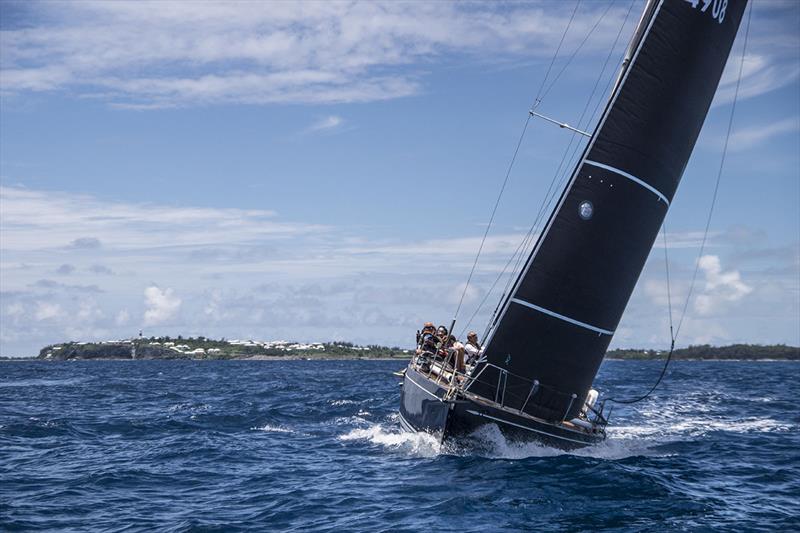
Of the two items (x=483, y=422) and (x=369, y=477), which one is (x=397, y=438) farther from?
(x=369, y=477)

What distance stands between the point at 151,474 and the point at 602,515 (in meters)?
8.69

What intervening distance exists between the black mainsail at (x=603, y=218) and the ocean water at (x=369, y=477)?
1.73 meters

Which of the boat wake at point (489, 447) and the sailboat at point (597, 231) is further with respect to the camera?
the sailboat at point (597, 231)

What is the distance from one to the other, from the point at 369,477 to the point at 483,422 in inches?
99.5

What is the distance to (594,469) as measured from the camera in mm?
15195

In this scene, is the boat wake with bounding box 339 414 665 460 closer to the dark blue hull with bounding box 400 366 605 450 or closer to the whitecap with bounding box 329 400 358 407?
the dark blue hull with bounding box 400 366 605 450

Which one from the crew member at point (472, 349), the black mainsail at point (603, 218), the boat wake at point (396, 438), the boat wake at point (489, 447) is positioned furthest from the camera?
the crew member at point (472, 349)

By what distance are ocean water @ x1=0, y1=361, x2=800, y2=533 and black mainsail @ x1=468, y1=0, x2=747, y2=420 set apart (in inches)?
68.3

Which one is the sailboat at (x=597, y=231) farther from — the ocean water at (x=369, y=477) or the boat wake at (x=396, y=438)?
the ocean water at (x=369, y=477)

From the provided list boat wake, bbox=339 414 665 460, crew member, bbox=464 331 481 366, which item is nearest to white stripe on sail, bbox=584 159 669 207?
crew member, bbox=464 331 481 366

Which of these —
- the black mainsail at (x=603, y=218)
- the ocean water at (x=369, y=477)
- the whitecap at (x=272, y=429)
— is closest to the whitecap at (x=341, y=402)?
the ocean water at (x=369, y=477)

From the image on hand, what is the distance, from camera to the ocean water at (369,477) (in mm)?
11859

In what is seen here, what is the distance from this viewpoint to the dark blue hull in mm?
15430

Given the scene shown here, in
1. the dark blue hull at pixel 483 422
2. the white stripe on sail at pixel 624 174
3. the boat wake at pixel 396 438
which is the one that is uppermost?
the white stripe on sail at pixel 624 174
